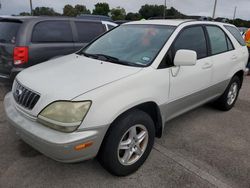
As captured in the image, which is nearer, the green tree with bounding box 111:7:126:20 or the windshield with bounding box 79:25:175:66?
the windshield with bounding box 79:25:175:66

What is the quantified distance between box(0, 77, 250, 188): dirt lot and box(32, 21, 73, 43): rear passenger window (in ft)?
5.88

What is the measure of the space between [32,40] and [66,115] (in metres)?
2.88

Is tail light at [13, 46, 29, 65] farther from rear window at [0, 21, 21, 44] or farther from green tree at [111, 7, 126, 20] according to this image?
green tree at [111, 7, 126, 20]

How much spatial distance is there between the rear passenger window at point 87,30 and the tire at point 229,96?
320cm

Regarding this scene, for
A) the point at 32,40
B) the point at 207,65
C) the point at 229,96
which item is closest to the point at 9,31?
the point at 32,40

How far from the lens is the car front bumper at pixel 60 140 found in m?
1.95

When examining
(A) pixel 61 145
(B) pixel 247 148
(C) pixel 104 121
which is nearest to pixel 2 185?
(A) pixel 61 145

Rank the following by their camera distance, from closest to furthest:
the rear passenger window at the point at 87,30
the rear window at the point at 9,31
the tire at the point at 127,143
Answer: the tire at the point at 127,143 < the rear window at the point at 9,31 < the rear passenger window at the point at 87,30

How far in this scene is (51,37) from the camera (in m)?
4.73

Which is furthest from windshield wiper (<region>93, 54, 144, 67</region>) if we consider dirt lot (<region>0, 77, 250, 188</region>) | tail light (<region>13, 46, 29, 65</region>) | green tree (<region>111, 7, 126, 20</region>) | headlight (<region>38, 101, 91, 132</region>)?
green tree (<region>111, 7, 126, 20</region>)

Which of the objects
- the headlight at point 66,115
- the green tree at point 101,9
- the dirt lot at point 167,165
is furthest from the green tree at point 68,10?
the headlight at point 66,115

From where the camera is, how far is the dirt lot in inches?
95.1

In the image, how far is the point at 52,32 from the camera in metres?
4.79

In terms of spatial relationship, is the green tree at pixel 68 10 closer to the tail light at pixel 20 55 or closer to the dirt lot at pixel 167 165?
the tail light at pixel 20 55
